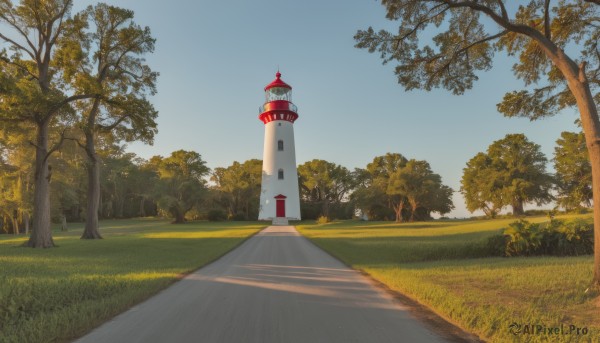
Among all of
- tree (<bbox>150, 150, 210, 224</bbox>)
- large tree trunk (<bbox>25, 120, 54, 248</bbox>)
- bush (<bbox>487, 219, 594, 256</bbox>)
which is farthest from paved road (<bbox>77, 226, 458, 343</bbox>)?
tree (<bbox>150, 150, 210, 224</bbox>)

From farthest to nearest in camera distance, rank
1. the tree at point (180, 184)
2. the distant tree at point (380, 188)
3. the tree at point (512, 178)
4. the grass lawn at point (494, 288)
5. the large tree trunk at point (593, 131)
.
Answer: the tree at point (180, 184), the distant tree at point (380, 188), the tree at point (512, 178), the large tree trunk at point (593, 131), the grass lawn at point (494, 288)

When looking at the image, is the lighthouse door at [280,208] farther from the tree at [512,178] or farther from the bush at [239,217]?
the tree at [512,178]

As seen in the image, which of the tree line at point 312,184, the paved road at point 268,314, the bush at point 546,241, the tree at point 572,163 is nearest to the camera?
the paved road at point 268,314

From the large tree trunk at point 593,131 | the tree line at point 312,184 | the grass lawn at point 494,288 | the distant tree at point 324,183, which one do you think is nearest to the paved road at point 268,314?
the grass lawn at point 494,288

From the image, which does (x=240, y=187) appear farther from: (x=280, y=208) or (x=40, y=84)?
(x=40, y=84)

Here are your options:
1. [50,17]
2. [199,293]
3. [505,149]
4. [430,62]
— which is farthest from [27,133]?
[505,149]

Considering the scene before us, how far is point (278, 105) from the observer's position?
46531 mm

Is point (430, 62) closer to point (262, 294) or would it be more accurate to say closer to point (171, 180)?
point (262, 294)

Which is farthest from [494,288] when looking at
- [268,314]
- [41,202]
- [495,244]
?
[41,202]

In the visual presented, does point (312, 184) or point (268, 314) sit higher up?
point (312, 184)

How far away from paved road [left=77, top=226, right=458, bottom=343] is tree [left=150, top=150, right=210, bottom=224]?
45332 mm

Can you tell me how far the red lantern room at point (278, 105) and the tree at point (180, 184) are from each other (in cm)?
1648

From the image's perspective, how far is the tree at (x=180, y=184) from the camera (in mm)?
52241

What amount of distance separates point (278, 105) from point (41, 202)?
31.0m
